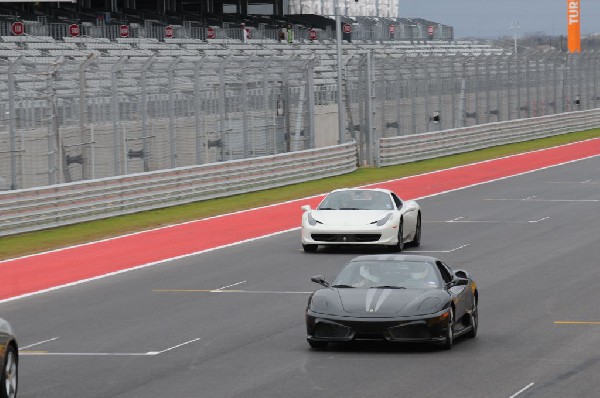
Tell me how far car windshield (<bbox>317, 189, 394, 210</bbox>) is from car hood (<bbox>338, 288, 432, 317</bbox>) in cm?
1160

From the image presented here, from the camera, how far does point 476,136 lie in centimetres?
5800

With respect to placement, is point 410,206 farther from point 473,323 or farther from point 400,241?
point 473,323

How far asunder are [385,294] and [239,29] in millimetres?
59446

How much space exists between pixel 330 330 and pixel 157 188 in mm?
21320

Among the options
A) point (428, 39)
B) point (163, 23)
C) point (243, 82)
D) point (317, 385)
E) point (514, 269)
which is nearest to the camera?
point (317, 385)

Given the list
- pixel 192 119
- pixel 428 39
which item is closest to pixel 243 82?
pixel 192 119

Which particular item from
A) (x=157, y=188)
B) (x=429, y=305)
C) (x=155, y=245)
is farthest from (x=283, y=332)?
(x=157, y=188)

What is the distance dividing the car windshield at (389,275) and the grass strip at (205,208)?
12.2 m

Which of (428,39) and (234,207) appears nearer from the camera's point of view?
(234,207)

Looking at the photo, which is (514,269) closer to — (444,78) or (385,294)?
(385,294)

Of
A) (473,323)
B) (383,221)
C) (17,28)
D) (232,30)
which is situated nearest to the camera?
(473,323)

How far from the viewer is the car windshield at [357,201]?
91.2 feet

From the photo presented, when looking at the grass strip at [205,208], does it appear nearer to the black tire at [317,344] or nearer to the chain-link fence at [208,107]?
the chain-link fence at [208,107]

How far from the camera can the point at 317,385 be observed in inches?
538
